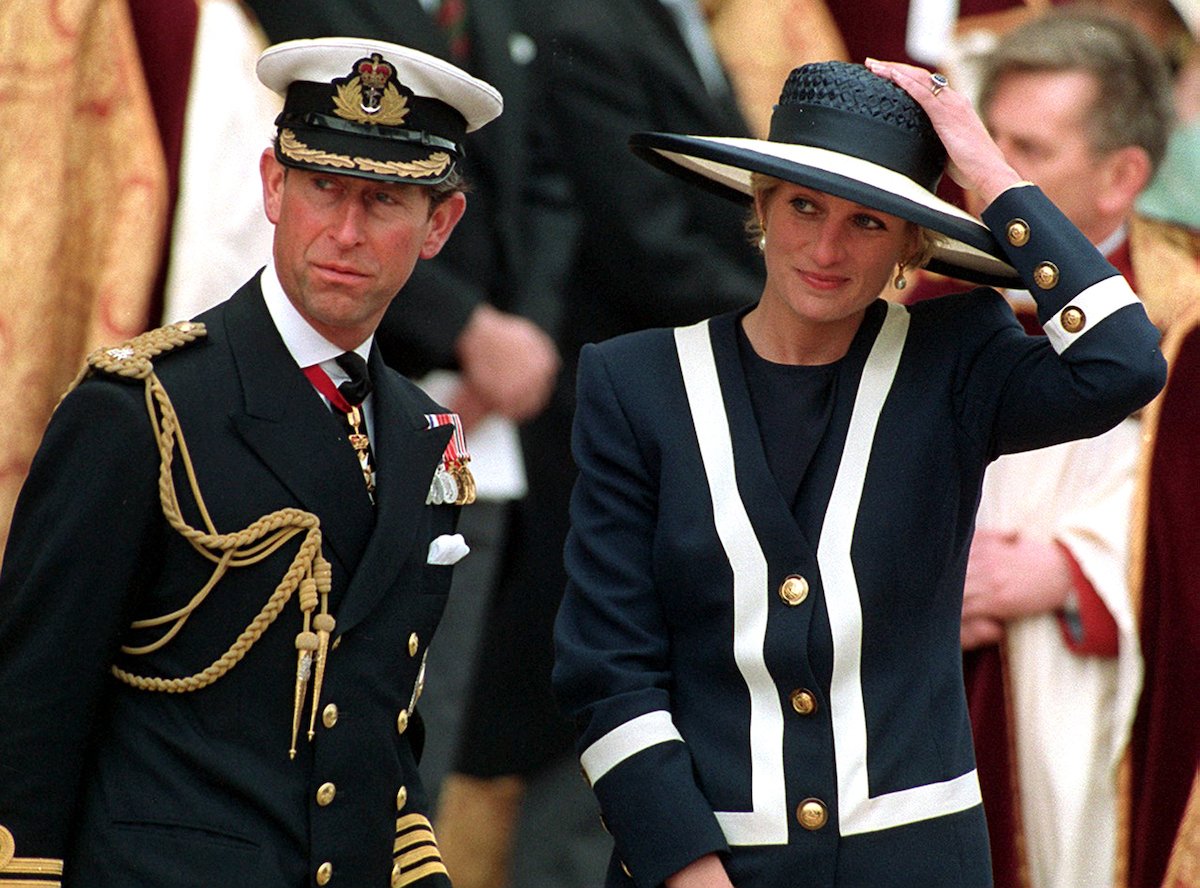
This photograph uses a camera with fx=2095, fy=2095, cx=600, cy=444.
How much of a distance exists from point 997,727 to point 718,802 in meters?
1.39

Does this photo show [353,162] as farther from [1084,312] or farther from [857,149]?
[1084,312]

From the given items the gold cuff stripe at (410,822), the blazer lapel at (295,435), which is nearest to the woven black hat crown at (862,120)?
the blazer lapel at (295,435)

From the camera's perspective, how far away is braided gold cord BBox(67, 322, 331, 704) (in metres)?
2.96

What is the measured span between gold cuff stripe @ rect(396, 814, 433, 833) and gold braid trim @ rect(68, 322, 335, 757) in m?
0.32

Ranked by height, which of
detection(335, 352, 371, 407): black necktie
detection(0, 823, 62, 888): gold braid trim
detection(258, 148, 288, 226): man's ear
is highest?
detection(258, 148, 288, 226): man's ear

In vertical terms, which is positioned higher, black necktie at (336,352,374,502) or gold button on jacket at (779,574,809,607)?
black necktie at (336,352,374,502)

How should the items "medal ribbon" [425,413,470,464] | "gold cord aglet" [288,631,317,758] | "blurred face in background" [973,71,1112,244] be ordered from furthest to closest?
1. "blurred face in background" [973,71,1112,244]
2. "medal ribbon" [425,413,470,464]
3. "gold cord aglet" [288,631,317,758]

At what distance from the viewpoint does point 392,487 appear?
3.15 meters

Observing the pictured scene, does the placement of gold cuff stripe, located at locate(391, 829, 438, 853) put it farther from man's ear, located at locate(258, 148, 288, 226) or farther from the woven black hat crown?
the woven black hat crown

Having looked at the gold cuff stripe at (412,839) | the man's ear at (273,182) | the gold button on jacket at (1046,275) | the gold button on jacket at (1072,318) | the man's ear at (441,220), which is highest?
the man's ear at (273,182)

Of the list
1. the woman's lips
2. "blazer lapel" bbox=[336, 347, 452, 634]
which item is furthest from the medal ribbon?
the woman's lips

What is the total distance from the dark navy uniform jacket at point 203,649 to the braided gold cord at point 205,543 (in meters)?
0.02

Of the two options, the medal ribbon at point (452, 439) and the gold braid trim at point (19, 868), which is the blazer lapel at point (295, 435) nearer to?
the medal ribbon at point (452, 439)

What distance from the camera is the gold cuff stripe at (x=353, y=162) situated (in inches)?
120
